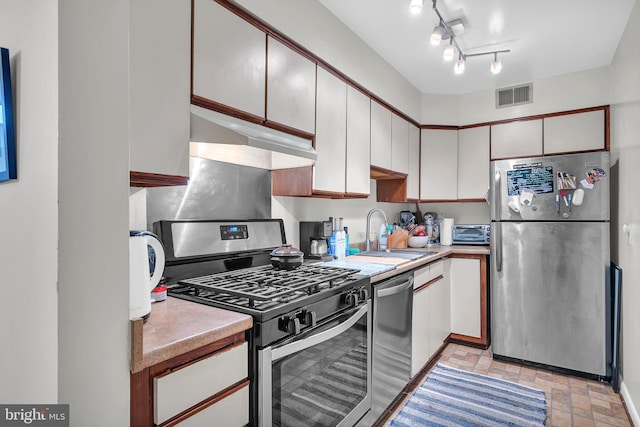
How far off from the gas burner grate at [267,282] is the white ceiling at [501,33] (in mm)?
1617

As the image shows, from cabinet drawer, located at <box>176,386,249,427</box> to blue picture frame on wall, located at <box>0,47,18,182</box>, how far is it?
0.73m

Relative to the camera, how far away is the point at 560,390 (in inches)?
96.0

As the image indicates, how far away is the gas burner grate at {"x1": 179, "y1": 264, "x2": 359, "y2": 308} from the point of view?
131cm

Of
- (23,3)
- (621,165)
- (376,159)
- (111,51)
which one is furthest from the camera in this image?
(376,159)

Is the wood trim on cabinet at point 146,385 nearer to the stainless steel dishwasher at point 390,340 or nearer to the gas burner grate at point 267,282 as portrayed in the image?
the gas burner grate at point 267,282

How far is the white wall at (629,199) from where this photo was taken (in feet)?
6.63

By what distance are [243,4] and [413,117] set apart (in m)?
2.25

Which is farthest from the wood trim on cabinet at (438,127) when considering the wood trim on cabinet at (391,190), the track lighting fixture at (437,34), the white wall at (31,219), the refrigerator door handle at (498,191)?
the white wall at (31,219)

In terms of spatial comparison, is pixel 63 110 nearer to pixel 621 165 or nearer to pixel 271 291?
pixel 271 291

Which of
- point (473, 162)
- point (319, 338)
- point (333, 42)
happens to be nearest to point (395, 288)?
point (319, 338)

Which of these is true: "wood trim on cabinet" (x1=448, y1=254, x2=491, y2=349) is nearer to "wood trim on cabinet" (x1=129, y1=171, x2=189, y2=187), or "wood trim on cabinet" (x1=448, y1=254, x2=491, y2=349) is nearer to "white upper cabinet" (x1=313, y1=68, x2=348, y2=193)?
"white upper cabinet" (x1=313, y1=68, x2=348, y2=193)

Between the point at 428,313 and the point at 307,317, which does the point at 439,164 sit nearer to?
the point at 428,313

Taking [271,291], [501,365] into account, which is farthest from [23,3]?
[501,365]

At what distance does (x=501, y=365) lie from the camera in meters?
2.82
